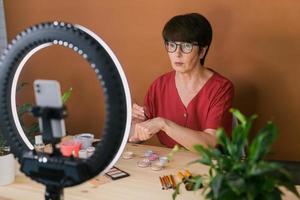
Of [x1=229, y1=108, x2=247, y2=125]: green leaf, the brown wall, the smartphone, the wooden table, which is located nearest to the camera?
the smartphone

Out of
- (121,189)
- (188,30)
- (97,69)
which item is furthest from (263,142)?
(188,30)

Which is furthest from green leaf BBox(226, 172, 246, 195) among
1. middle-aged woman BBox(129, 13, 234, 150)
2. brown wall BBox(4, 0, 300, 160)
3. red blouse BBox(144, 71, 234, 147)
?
brown wall BBox(4, 0, 300, 160)

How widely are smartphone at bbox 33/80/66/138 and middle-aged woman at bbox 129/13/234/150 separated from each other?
87 cm

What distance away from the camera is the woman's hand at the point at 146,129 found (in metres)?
1.63

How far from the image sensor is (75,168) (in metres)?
0.78

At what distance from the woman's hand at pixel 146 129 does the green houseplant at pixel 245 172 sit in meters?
0.76

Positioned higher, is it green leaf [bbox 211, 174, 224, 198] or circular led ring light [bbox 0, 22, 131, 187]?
circular led ring light [bbox 0, 22, 131, 187]

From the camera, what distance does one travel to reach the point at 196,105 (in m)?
1.90

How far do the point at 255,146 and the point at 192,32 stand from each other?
106 cm

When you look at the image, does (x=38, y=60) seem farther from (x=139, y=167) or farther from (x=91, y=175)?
(x=91, y=175)

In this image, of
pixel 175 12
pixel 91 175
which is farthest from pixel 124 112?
pixel 175 12

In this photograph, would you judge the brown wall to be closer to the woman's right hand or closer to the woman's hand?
the woman's right hand

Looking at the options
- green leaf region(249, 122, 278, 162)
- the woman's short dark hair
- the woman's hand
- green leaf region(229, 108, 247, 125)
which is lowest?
the woman's hand

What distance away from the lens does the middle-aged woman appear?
5.51 feet
